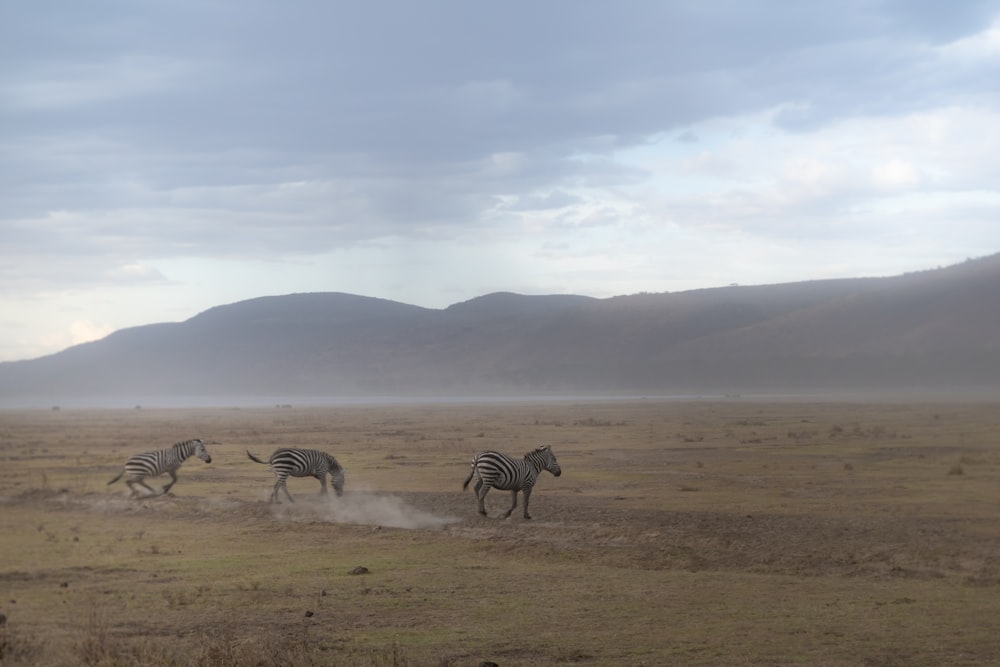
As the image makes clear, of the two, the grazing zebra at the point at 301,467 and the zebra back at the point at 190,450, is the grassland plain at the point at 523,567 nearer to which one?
the grazing zebra at the point at 301,467

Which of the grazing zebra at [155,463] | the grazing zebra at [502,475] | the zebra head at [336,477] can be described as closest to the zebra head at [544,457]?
the grazing zebra at [502,475]

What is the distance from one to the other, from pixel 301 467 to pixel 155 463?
14.2ft

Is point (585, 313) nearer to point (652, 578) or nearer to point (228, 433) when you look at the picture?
point (228, 433)

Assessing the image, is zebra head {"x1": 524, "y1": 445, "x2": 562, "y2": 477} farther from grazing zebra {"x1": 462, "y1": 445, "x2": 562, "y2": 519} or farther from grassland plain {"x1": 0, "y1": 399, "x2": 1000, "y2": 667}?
grassland plain {"x1": 0, "y1": 399, "x2": 1000, "y2": 667}

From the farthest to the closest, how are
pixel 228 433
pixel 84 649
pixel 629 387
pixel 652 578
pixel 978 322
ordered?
1. pixel 629 387
2. pixel 978 322
3. pixel 228 433
4. pixel 652 578
5. pixel 84 649

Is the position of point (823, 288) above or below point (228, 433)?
above

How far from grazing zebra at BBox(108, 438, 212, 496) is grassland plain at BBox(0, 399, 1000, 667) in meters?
0.69

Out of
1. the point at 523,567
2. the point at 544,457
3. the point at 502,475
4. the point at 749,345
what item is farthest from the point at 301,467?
the point at 749,345

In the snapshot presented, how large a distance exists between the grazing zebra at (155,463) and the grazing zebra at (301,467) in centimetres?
297

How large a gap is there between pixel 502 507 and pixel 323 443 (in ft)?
84.8

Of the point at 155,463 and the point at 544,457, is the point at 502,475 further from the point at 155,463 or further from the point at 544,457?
the point at 155,463

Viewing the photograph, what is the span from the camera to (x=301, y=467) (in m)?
26.5

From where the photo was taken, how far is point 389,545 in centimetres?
1962

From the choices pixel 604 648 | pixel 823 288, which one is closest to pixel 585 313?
pixel 823 288
